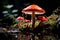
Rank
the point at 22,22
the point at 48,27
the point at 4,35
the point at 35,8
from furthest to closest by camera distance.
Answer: the point at 22,22, the point at 48,27, the point at 4,35, the point at 35,8

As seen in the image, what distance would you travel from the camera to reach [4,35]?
2.40m

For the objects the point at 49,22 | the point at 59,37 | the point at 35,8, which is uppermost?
the point at 35,8

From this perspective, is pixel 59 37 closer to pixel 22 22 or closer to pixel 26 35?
pixel 26 35

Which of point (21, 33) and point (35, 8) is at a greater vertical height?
point (35, 8)

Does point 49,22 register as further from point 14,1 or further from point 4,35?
point 14,1

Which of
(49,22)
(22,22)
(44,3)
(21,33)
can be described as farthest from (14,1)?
(21,33)

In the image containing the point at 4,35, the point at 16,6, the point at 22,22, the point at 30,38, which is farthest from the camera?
the point at 16,6

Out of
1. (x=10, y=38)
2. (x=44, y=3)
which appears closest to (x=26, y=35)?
(x=10, y=38)

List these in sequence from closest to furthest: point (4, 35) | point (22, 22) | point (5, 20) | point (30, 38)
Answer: point (30, 38) < point (4, 35) < point (22, 22) < point (5, 20)

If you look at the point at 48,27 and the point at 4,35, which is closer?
the point at 4,35

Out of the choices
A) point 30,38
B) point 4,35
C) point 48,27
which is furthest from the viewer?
point 48,27

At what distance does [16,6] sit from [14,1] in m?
0.21

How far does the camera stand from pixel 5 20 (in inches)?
143

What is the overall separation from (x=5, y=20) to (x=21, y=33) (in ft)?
4.66
